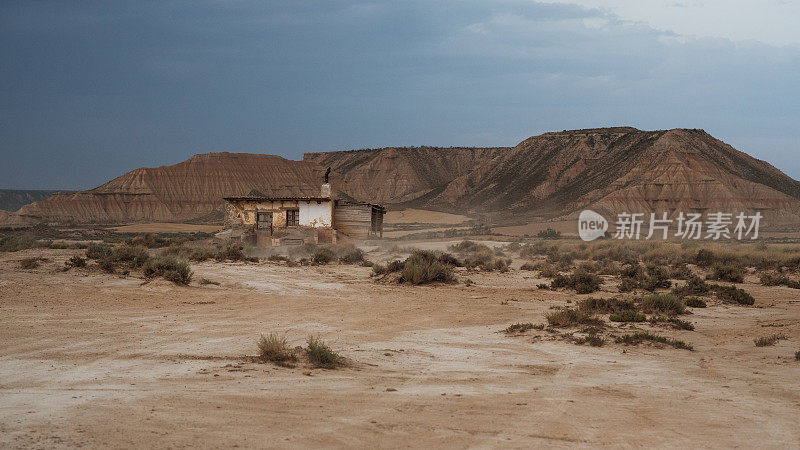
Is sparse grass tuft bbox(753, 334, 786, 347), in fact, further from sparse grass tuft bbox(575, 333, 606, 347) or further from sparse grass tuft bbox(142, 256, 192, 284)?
sparse grass tuft bbox(142, 256, 192, 284)

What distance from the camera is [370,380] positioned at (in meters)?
6.59

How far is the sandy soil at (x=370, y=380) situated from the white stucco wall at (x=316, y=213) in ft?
60.6

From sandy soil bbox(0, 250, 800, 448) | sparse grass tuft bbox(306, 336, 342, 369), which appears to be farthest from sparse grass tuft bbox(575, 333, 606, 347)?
sparse grass tuft bbox(306, 336, 342, 369)

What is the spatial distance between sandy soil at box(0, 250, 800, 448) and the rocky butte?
4746 cm

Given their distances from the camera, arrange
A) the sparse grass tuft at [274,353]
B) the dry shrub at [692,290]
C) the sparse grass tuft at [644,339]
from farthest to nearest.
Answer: the dry shrub at [692,290]
the sparse grass tuft at [644,339]
the sparse grass tuft at [274,353]

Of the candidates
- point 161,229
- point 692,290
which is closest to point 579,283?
point 692,290

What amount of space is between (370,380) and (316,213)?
82.2 ft

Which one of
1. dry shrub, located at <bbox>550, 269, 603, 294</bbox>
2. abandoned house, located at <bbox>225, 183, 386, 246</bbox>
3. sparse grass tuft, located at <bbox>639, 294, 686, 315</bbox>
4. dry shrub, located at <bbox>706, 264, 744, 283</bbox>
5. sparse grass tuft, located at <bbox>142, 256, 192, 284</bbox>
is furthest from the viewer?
abandoned house, located at <bbox>225, 183, 386, 246</bbox>

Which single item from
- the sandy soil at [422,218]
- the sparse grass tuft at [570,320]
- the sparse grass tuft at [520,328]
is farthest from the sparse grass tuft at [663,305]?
the sandy soil at [422,218]

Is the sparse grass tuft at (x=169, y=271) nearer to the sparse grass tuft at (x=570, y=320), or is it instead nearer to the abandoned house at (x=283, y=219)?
the sparse grass tuft at (x=570, y=320)

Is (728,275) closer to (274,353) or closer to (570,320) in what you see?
(570,320)

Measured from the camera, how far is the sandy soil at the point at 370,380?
15.6 ft

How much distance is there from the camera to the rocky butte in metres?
74.3

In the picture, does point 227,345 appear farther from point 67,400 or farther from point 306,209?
point 306,209
